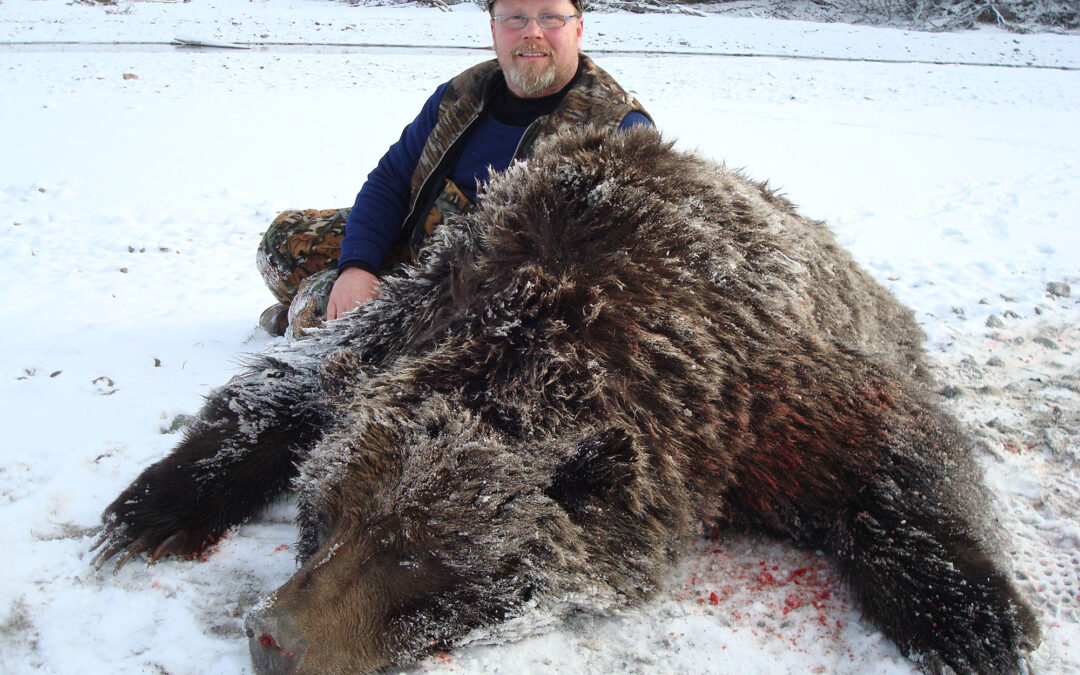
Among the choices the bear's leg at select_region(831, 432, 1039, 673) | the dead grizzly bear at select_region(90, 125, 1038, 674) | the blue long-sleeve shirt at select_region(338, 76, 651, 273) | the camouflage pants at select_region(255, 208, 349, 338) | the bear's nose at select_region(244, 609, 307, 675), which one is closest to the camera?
the bear's nose at select_region(244, 609, 307, 675)

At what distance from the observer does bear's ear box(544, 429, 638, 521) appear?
170cm

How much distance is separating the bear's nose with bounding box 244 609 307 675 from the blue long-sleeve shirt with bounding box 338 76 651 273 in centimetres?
172

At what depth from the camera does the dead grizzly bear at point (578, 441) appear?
1.66m

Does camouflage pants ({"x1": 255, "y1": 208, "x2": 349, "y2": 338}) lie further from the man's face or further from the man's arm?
the man's face

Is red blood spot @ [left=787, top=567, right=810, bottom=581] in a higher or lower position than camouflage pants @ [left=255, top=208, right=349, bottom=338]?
lower

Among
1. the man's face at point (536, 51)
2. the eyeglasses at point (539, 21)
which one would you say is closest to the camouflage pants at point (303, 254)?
the man's face at point (536, 51)

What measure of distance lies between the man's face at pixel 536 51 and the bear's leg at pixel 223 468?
156 cm

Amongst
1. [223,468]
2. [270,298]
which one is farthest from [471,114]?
[270,298]

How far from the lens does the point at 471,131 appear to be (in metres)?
3.15

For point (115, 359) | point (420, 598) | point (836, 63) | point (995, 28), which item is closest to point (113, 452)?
point (115, 359)

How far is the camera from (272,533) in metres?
2.29

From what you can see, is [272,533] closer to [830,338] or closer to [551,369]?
[551,369]

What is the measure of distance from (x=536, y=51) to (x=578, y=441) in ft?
6.25

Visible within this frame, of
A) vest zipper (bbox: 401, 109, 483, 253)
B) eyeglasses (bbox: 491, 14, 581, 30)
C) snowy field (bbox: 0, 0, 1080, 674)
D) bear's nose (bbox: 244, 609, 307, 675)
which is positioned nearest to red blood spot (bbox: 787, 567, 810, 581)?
snowy field (bbox: 0, 0, 1080, 674)
